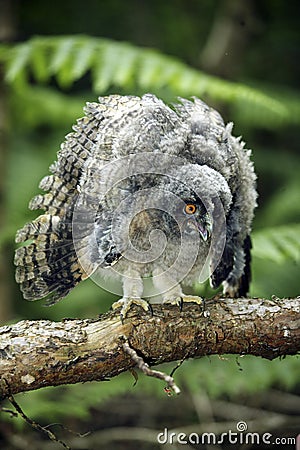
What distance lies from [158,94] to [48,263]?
8.64 ft

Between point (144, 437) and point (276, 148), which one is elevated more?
point (276, 148)

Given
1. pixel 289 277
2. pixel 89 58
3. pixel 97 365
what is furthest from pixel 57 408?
pixel 89 58

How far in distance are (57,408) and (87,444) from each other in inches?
23.4

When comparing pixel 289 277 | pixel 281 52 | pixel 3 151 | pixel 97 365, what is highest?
pixel 281 52

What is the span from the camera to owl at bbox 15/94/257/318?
262 centimetres

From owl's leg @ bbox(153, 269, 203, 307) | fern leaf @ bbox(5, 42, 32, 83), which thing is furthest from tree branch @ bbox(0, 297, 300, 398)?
fern leaf @ bbox(5, 42, 32, 83)

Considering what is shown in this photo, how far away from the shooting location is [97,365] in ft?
7.62

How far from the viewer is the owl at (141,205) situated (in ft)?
8.60

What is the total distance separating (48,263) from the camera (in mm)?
2869

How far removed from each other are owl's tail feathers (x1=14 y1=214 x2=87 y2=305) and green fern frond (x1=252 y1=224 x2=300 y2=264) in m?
1.14

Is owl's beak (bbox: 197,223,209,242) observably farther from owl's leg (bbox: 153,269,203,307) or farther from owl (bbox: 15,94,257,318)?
owl's leg (bbox: 153,269,203,307)

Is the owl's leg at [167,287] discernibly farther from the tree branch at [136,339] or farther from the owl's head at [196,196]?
the owl's head at [196,196]

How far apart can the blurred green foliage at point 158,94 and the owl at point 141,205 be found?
71 centimetres

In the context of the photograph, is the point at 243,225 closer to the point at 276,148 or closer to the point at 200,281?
the point at 200,281
